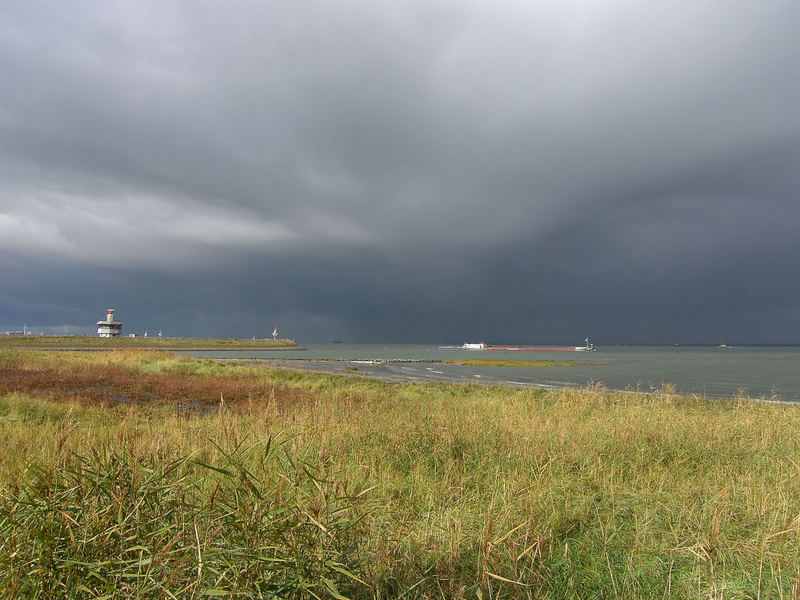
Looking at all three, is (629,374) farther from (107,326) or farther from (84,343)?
(107,326)

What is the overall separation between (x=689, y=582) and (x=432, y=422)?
5303 mm

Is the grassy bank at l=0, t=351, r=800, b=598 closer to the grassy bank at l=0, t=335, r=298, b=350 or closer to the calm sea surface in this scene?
the calm sea surface

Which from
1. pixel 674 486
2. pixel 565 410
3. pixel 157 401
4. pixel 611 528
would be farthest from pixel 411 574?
pixel 157 401

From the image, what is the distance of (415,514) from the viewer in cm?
411

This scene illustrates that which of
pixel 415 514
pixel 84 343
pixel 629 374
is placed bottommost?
pixel 629 374

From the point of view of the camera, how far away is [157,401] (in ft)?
57.0

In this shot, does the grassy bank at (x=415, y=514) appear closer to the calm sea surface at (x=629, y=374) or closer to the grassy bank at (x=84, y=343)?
the calm sea surface at (x=629, y=374)

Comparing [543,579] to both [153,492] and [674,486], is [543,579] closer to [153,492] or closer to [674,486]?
[153,492]

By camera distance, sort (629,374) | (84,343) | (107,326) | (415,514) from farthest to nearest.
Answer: (107,326) < (84,343) < (629,374) < (415,514)

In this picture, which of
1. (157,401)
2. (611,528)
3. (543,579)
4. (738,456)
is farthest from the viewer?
(157,401)

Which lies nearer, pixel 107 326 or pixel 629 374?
pixel 629 374

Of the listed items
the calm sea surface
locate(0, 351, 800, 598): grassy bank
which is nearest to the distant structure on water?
the calm sea surface

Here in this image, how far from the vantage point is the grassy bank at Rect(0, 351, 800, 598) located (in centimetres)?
196

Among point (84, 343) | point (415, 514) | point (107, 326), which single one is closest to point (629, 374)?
point (415, 514)
